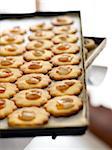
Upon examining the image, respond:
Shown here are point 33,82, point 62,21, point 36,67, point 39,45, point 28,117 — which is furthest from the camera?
point 62,21

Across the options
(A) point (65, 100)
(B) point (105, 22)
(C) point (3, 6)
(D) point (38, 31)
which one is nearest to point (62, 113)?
(A) point (65, 100)

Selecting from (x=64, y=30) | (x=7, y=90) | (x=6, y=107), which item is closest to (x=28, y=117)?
(x=6, y=107)

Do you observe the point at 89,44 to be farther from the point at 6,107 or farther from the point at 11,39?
the point at 6,107

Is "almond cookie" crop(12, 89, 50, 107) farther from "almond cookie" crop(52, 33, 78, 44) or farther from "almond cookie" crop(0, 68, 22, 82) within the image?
"almond cookie" crop(52, 33, 78, 44)

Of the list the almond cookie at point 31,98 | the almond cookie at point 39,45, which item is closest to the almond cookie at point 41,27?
the almond cookie at point 39,45

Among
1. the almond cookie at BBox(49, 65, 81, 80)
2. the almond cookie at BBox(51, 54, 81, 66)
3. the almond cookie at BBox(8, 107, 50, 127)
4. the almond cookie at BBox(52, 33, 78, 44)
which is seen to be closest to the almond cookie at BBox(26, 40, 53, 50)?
the almond cookie at BBox(52, 33, 78, 44)
